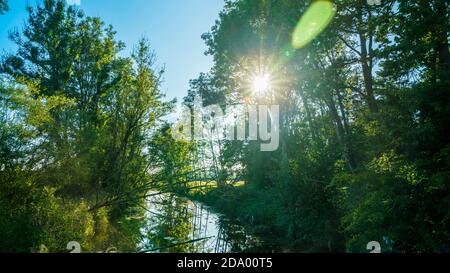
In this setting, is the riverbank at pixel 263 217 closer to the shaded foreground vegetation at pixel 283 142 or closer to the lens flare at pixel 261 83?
the shaded foreground vegetation at pixel 283 142

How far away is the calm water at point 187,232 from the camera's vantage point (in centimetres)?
1027

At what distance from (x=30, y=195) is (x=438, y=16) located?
1140 centimetres

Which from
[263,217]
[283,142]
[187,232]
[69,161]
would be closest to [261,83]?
[283,142]

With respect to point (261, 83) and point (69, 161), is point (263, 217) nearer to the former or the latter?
point (261, 83)

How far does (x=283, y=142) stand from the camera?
816 inches

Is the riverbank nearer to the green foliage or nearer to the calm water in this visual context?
the calm water

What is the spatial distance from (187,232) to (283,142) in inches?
415

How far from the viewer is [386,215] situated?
6.98 m

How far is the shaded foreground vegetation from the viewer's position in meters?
6.70

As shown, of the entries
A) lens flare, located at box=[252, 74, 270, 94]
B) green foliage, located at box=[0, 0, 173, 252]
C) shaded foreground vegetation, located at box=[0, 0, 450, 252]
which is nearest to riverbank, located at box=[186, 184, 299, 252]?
shaded foreground vegetation, located at box=[0, 0, 450, 252]
